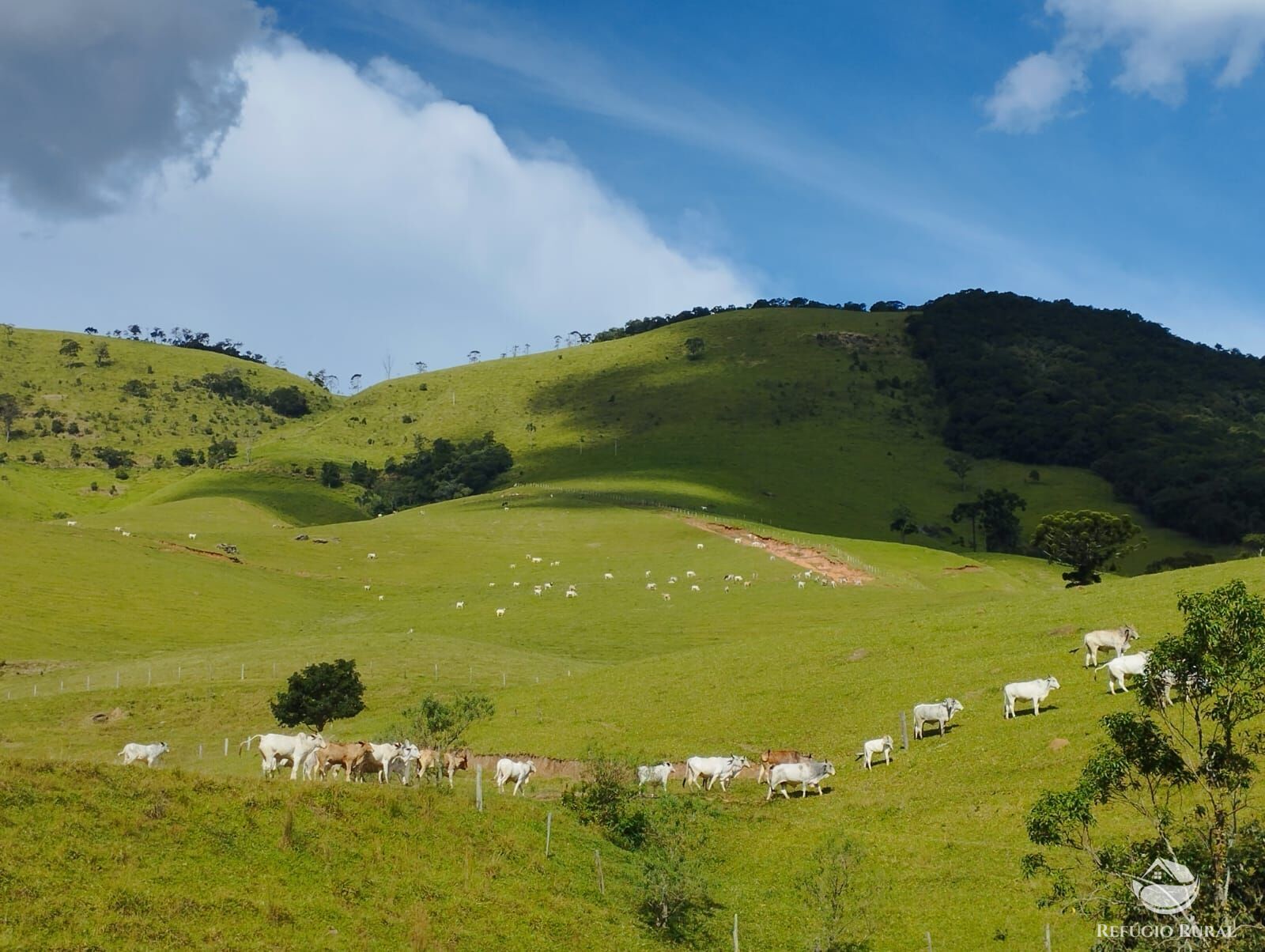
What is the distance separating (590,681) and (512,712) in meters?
5.82

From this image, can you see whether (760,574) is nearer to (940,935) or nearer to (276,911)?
(940,935)

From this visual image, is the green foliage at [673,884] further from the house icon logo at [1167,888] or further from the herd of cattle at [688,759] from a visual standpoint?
the house icon logo at [1167,888]

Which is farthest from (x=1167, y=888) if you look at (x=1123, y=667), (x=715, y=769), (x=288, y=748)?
(x=288, y=748)

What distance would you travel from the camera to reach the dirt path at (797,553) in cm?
9862

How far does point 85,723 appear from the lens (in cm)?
5372

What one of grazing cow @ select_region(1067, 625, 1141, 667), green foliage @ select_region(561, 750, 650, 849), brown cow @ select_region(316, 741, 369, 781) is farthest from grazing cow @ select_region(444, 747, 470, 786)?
grazing cow @ select_region(1067, 625, 1141, 667)

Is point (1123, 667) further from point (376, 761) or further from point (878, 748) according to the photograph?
point (376, 761)

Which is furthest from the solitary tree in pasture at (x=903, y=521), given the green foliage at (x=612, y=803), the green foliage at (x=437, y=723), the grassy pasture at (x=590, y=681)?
the green foliage at (x=612, y=803)

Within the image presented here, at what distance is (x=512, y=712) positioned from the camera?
5144 cm

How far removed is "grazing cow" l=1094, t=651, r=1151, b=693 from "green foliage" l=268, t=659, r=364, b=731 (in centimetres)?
3373

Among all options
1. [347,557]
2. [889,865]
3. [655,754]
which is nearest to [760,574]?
[347,557]

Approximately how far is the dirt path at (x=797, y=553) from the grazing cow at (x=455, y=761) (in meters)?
58.8

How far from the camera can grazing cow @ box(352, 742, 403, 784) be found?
32.6 m

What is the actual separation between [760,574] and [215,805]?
77.6 meters
